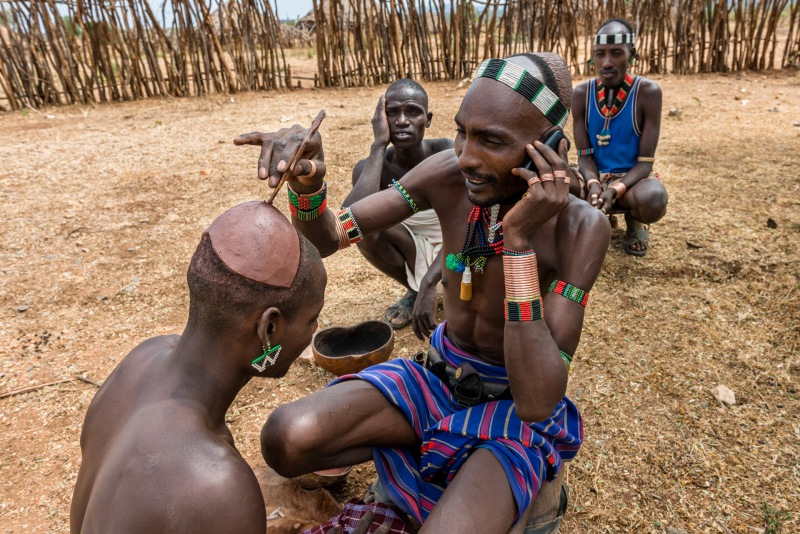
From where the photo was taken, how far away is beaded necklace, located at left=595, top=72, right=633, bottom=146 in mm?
4445

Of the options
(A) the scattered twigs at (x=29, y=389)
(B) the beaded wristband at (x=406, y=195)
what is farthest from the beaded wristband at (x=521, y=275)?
(A) the scattered twigs at (x=29, y=389)

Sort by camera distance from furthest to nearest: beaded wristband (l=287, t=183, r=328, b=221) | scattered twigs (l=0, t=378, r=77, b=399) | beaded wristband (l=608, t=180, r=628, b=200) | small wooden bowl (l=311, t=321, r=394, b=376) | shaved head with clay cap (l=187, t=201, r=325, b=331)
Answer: beaded wristband (l=608, t=180, r=628, b=200) → scattered twigs (l=0, t=378, r=77, b=399) → small wooden bowl (l=311, t=321, r=394, b=376) → beaded wristband (l=287, t=183, r=328, b=221) → shaved head with clay cap (l=187, t=201, r=325, b=331)

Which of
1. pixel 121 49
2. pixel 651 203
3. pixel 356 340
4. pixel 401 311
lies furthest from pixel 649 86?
pixel 121 49

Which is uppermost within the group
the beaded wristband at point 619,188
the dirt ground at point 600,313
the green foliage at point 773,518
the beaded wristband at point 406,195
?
the beaded wristband at point 406,195

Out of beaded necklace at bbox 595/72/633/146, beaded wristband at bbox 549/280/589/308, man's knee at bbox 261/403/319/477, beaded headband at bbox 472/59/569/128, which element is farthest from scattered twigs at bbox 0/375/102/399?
beaded necklace at bbox 595/72/633/146

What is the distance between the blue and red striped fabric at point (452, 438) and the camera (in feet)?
6.29

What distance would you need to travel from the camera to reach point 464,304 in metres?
2.26

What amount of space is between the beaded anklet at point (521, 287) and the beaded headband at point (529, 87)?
0.49 meters

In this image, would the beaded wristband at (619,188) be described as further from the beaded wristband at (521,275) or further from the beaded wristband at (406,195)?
the beaded wristband at (521,275)

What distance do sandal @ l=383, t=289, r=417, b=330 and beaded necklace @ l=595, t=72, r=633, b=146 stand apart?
2130mm

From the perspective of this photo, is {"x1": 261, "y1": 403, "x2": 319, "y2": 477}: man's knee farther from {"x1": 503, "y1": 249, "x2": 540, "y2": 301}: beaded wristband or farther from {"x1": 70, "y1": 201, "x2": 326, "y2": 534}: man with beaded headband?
{"x1": 503, "y1": 249, "x2": 540, "y2": 301}: beaded wristband

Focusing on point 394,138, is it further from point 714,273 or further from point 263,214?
point 714,273

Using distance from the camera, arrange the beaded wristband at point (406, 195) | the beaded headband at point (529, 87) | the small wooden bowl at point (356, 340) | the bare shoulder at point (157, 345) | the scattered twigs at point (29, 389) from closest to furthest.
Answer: the bare shoulder at point (157, 345) → the beaded headband at point (529, 87) → the beaded wristband at point (406, 195) → the small wooden bowl at point (356, 340) → the scattered twigs at point (29, 389)

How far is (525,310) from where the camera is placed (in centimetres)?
183
